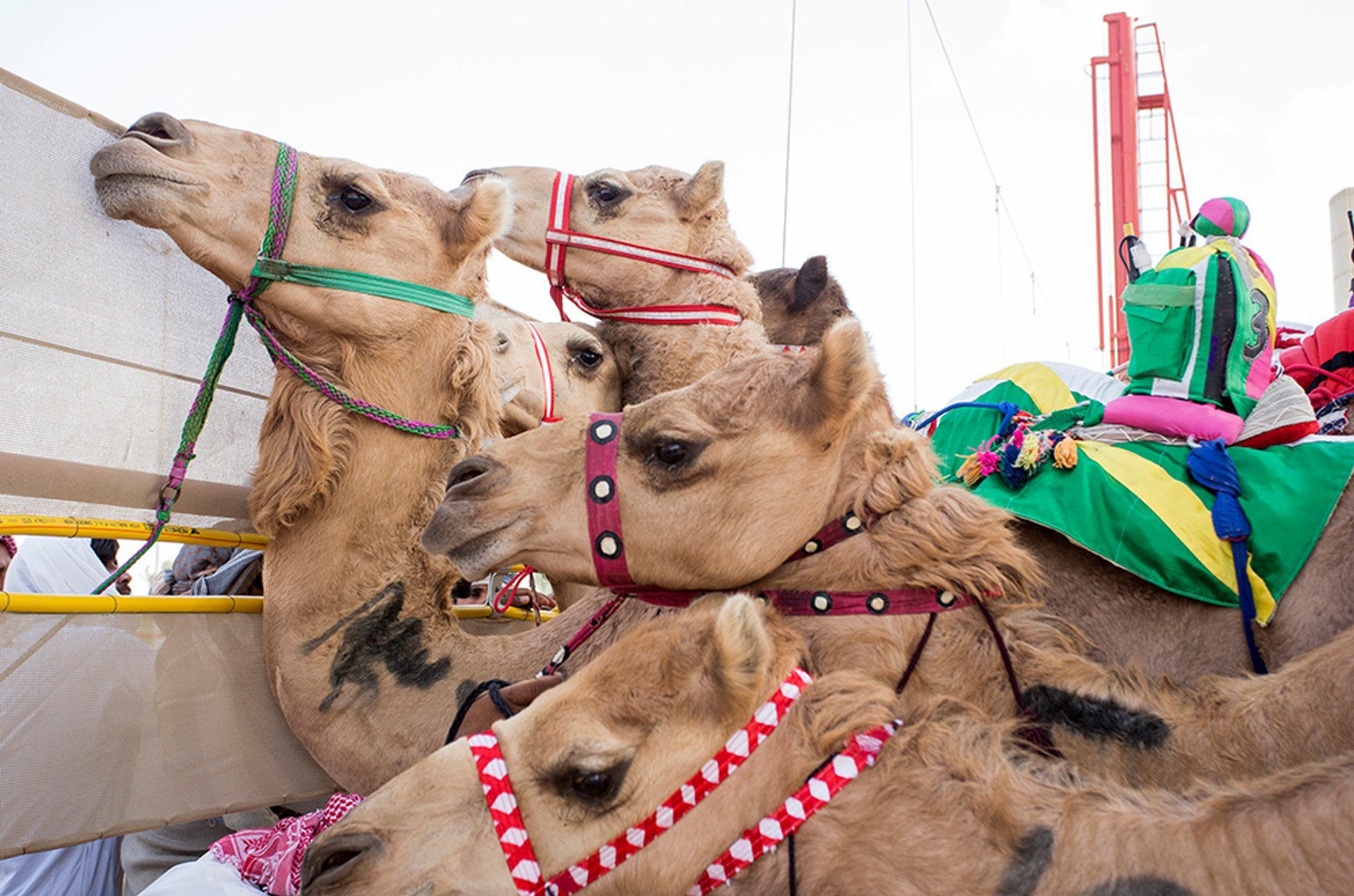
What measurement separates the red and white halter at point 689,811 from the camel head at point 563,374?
245 centimetres

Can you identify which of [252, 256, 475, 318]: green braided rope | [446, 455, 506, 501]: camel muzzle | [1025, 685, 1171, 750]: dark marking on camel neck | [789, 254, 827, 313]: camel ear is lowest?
[1025, 685, 1171, 750]: dark marking on camel neck

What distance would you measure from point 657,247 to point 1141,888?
8.97 ft

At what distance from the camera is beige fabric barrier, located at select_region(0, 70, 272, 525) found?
8.82ft

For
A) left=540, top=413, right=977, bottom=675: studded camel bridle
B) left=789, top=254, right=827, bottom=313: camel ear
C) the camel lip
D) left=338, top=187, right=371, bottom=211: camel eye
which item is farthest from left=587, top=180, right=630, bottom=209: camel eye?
left=540, top=413, right=977, bottom=675: studded camel bridle

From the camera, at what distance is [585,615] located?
2.92 meters

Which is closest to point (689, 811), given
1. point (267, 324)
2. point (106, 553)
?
point (267, 324)

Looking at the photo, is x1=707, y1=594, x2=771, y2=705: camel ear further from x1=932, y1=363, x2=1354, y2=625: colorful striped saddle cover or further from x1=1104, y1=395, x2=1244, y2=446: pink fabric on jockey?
x1=1104, y1=395, x2=1244, y2=446: pink fabric on jockey

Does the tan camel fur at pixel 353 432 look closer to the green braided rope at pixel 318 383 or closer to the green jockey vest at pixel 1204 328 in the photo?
the green braided rope at pixel 318 383

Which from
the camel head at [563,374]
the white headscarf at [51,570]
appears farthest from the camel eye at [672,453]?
the white headscarf at [51,570]

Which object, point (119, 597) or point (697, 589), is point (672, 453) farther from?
point (119, 597)

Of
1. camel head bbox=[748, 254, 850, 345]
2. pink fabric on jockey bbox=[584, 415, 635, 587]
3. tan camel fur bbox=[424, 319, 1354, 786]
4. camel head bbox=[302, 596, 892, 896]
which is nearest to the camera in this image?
camel head bbox=[302, 596, 892, 896]

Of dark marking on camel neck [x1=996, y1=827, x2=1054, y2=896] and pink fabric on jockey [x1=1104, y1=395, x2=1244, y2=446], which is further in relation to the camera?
pink fabric on jockey [x1=1104, y1=395, x2=1244, y2=446]

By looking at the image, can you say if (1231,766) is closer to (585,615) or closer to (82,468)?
(585,615)

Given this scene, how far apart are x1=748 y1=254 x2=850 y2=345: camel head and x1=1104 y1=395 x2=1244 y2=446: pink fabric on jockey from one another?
5.47ft
